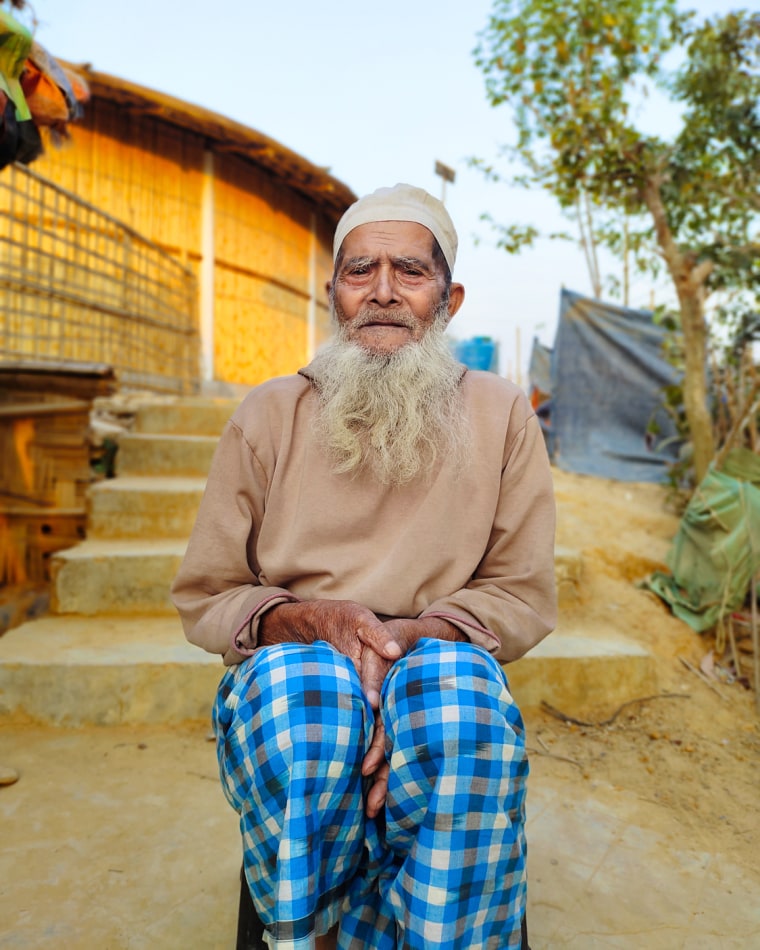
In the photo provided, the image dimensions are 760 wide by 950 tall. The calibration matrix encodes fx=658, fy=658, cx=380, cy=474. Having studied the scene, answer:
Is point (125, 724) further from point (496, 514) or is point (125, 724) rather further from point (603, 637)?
point (603, 637)

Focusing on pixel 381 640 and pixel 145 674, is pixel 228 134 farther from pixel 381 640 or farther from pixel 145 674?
pixel 381 640

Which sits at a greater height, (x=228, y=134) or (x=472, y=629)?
(x=228, y=134)

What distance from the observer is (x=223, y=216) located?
8.48 metres

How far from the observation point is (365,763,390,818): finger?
3.74 ft

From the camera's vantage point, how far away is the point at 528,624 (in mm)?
1380

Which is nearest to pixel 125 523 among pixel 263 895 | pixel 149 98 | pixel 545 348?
pixel 263 895

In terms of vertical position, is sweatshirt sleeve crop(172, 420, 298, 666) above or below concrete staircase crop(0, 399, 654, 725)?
above

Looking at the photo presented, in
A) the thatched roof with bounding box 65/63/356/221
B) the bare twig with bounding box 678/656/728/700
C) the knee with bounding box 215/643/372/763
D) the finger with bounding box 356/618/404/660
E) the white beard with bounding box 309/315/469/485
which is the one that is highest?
the thatched roof with bounding box 65/63/356/221

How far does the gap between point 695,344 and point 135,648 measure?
4.18 meters

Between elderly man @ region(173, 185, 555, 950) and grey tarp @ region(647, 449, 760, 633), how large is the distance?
2.32 metres

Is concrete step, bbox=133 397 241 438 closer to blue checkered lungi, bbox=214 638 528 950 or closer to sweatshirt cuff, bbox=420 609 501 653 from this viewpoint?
sweatshirt cuff, bbox=420 609 501 653

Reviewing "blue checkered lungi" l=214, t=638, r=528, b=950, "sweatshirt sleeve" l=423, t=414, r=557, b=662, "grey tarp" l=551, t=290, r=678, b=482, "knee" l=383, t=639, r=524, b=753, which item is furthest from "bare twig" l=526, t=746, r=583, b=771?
"grey tarp" l=551, t=290, r=678, b=482

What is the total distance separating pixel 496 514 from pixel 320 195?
8.89 metres

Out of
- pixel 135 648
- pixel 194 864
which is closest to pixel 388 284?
pixel 194 864
